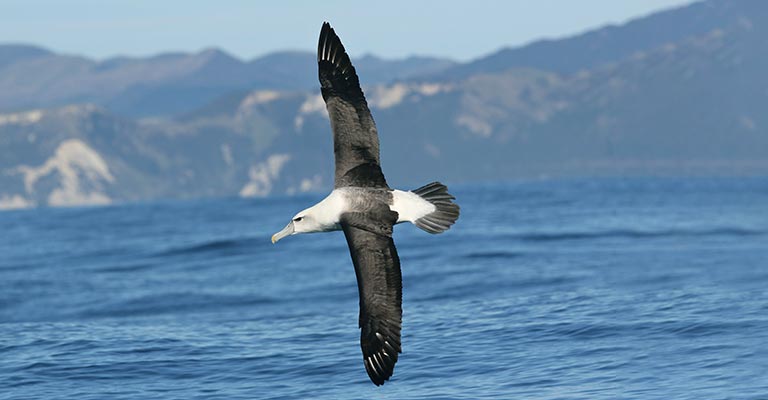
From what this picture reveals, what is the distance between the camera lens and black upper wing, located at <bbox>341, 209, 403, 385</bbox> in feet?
40.0

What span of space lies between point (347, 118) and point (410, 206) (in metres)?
1.39

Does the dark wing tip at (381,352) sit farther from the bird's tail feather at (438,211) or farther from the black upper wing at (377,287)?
the bird's tail feather at (438,211)

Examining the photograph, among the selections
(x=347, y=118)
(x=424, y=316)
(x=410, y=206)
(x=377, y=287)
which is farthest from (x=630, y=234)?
(x=377, y=287)

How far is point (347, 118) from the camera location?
13211 mm

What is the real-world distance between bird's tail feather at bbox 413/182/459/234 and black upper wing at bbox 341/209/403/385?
0.43 meters

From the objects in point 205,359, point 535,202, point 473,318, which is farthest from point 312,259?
point 535,202

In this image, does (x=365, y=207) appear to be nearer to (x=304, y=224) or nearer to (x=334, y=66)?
(x=304, y=224)

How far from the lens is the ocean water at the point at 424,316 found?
1573 centimetres

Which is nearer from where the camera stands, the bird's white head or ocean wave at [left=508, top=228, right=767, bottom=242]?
the bird's white head

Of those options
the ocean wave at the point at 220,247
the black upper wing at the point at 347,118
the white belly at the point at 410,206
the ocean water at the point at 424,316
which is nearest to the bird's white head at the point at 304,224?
the black upper wing at the point at 347,118

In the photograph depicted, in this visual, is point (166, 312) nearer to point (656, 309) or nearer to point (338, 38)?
point (656, 309)

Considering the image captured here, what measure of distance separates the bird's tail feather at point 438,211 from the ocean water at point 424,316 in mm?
3096

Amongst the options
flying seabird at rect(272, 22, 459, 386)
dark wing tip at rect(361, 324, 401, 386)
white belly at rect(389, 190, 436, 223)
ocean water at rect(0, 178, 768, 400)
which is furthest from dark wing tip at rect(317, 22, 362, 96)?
ocean water at rect(0, 178, 768, 400)

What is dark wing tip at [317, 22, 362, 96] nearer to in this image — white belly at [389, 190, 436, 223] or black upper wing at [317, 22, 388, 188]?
black upper wing at [317, 22, 388, 188]
